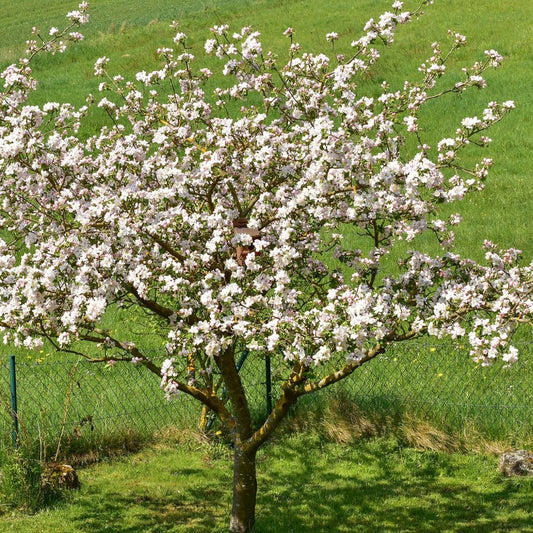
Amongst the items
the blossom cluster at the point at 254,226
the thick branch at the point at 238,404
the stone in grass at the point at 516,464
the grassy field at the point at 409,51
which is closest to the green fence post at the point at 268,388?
the thick branch at the point at 238,404

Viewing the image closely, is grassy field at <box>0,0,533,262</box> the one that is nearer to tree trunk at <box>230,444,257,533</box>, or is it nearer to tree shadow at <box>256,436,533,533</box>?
tree shadow at <box>256,436,533,533</box>

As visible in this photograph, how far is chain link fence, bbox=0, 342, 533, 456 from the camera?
472 inches

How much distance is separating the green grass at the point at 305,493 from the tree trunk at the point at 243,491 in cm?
28

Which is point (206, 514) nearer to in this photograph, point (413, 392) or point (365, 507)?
point (365, 507)

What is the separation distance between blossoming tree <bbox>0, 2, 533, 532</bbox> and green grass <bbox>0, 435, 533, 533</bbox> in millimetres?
1186

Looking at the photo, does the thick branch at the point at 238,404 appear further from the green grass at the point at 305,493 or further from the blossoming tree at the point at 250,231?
the green grass at the point at 305,493

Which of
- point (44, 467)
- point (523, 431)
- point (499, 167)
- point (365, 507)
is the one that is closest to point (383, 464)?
point (365, 507)

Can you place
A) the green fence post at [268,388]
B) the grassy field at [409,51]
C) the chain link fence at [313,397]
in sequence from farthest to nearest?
1. the grassy field at [409,51]
2. the green fence post at [268,388]
3. the chain link fence at [313,397]

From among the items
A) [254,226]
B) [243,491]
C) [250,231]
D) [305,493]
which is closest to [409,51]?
[305,493]

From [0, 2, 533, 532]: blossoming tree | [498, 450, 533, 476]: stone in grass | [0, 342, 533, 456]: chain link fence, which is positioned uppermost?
[0, 2, 533, 532]: blossoming tree

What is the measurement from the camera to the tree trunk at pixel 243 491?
377 inches

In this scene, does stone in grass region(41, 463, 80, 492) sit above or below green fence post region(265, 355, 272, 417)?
below

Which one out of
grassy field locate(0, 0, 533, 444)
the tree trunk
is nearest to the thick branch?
the tree trunk

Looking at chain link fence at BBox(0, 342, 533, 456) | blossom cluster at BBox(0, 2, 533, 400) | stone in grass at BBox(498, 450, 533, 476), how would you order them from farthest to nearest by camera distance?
chain link fence at BBox(0, 342, 533, 456)
stone in grass at BBox(498, 450, 533, 476)
blossom cluster at BBox(0, 2, 533, 400)
